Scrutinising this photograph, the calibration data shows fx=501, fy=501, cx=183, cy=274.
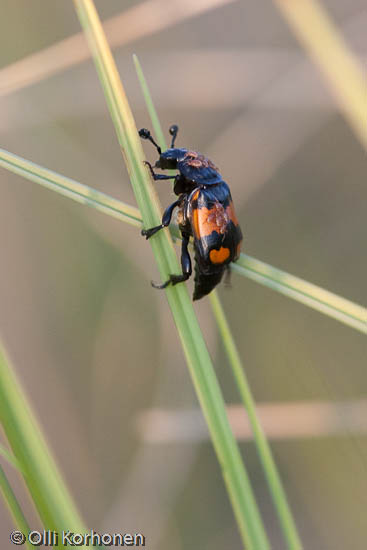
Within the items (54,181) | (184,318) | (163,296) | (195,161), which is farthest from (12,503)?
(163,296)

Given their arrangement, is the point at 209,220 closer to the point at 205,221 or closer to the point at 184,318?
the point at 205,221

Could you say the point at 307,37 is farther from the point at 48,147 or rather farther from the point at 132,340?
the point at 132,340

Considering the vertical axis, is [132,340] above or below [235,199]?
below

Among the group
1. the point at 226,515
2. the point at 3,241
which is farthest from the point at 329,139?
the point at 226,515

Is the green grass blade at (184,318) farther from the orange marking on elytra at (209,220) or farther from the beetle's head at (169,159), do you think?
the beetle's head at (169,159)

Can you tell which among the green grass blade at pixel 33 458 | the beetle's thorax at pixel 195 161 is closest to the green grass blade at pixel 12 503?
the green grass blade at pixel 33 458

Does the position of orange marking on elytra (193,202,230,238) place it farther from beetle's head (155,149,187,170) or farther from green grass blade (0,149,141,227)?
green grass blade (0,149,141,227)

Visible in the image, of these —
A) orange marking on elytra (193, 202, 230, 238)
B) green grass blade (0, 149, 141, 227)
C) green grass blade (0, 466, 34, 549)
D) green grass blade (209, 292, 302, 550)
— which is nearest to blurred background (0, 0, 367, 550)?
orange marking on elytra (193, 202, 230, 238)
